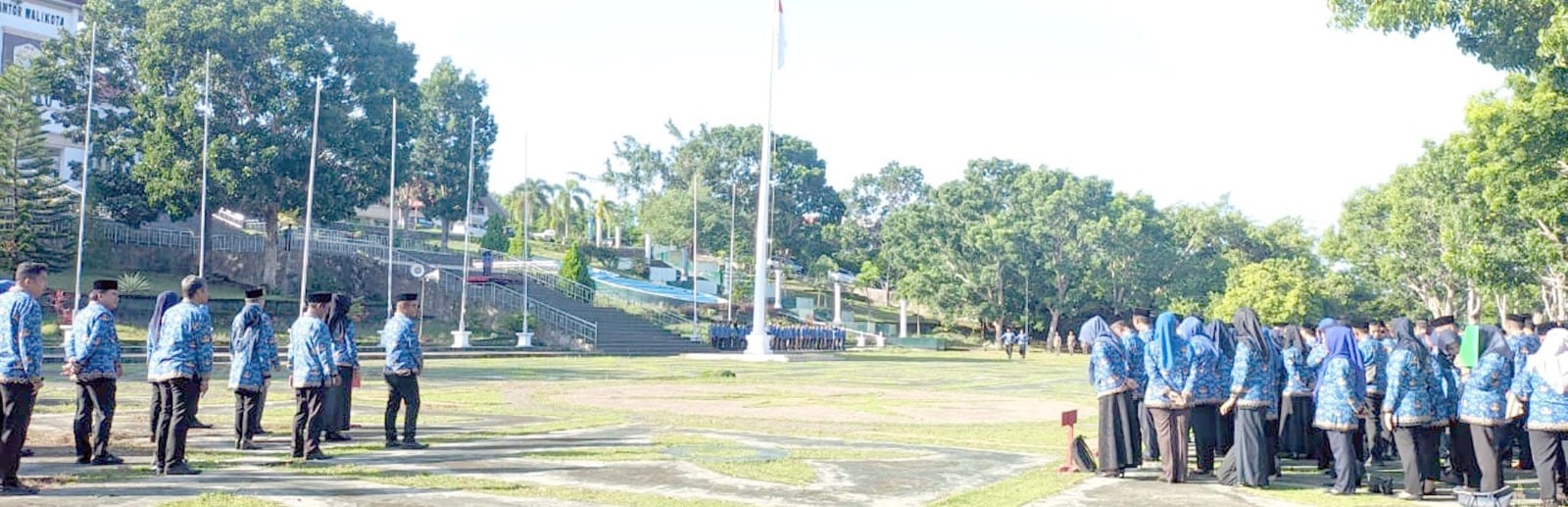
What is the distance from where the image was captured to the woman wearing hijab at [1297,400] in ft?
43.1

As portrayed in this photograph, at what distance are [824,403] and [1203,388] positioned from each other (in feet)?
30.0

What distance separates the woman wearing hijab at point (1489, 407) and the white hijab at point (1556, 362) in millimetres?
533

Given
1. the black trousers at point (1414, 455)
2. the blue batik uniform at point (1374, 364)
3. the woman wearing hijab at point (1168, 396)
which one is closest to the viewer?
the black trousers at point (1414, 455)

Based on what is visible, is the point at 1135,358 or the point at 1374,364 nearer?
the point at 1135,358

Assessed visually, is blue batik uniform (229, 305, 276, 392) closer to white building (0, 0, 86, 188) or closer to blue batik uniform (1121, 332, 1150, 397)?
blue batik uniform (1121, 332, 1150, 397)

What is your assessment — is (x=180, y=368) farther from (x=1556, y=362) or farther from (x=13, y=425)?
(x=1556, y=362)

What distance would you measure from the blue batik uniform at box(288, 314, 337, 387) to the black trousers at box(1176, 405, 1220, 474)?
26.6 feet

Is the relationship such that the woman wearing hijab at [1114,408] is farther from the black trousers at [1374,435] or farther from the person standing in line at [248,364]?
the person standing in line at [248,364]

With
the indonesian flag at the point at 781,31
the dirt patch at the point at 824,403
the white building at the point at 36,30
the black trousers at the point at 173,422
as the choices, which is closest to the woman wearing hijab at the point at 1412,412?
the dirt patch at the point at 824,403

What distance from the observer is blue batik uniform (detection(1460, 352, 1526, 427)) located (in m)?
10.3

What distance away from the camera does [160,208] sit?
4381cm

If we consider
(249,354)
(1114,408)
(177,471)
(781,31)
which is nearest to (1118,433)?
(1114,408)

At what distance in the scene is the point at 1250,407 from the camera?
11.0m

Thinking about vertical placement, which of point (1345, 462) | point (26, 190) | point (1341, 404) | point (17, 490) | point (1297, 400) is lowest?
point (17, 490)
